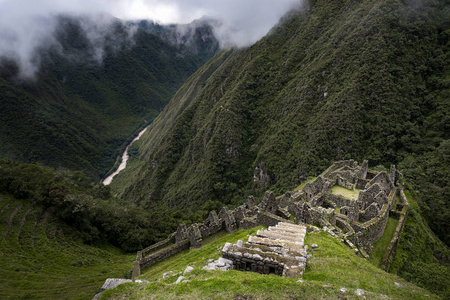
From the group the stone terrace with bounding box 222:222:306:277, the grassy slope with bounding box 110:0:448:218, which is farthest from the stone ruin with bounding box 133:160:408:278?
the grassy slope with bounding box 110:0:448:218

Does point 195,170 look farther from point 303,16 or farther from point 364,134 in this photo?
point 303,16

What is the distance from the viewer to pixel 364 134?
9438 centimetres

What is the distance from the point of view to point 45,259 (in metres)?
28.1

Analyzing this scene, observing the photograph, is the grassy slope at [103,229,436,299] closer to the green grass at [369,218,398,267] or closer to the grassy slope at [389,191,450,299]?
the green grass at [369,218,398,267]

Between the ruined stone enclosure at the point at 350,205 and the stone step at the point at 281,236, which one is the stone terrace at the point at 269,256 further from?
the ruined stone enclosure at the point at 350,205

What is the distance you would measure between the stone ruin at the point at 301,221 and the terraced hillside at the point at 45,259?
4702 mm

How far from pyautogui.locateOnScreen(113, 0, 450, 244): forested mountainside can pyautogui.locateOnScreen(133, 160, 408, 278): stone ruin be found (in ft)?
63.5

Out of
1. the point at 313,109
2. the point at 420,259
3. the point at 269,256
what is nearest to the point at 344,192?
the point at 420,259

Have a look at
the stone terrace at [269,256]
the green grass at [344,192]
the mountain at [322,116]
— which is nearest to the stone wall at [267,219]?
the stone terrace at [269,256]

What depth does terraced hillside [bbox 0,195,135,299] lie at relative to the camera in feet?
70.4

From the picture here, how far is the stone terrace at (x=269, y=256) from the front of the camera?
11.4 meters

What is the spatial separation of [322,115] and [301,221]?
314 feet

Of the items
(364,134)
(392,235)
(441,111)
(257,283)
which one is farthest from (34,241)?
(441,111)

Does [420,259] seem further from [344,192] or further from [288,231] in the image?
[288,231]
